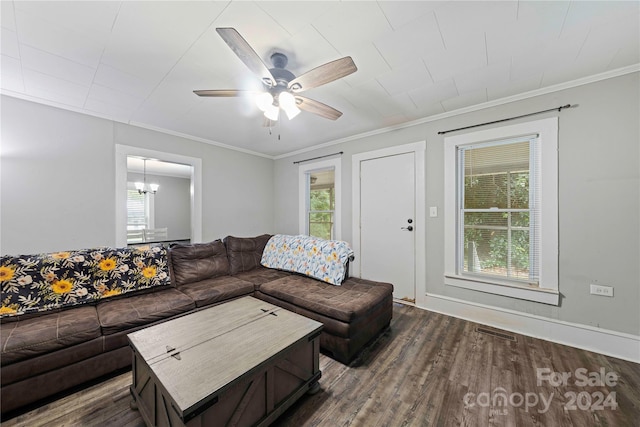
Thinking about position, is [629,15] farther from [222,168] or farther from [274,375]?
[222,168]

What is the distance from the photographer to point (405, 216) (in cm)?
327

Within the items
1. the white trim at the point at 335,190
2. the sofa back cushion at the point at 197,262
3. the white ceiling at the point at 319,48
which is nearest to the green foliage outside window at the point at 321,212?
the white trim at the point at 335,190

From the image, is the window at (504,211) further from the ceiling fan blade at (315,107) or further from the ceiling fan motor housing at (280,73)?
the ceiling fan motor housing at (280,73)

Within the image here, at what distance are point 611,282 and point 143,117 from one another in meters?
5.25

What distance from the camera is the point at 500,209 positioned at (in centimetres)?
266

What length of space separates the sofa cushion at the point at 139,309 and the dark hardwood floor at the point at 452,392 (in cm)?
40

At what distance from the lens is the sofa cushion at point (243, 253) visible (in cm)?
341

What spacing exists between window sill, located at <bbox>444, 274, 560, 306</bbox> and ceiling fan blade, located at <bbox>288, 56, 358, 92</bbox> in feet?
8.49

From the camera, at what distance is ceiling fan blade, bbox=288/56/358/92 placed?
4.95ft

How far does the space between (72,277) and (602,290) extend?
4.82 metres

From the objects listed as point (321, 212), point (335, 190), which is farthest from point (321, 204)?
point (335, 190)

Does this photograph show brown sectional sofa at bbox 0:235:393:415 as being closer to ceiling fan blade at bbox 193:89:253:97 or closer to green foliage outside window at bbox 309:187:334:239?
green foliage outside window at bbox 309:187:334:239

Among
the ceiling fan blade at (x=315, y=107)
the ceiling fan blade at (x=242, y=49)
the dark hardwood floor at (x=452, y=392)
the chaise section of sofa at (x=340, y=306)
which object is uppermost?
the ceiling fan blade at (x=242, y=49)

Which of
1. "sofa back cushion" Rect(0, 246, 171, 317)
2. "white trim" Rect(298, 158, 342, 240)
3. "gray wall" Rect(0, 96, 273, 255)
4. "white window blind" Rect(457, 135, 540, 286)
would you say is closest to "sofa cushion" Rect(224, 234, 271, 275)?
"sofa back cushion" Rect(0, 246, 171, 317)
